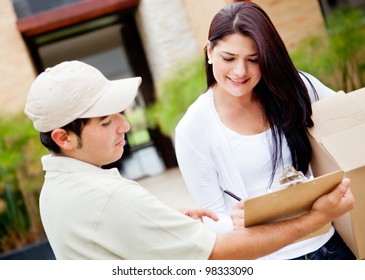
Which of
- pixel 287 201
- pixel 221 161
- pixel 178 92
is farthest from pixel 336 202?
pixel 178 92

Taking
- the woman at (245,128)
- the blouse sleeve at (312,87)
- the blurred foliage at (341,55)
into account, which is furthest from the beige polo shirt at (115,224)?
the blurred foliage at (341,55)

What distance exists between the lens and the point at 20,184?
4426 mm

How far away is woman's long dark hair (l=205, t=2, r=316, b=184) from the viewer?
1231 millimetres

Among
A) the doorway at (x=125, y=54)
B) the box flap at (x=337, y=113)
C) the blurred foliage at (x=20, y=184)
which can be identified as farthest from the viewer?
the doorway at (x=125, y=54)

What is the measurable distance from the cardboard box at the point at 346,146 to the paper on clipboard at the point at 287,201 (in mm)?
114

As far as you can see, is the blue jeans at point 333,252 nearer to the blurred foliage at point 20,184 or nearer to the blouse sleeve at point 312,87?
the blouse sleeve at point 312,87

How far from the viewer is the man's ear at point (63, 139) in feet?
3.17

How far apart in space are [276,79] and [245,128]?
0.15 meters

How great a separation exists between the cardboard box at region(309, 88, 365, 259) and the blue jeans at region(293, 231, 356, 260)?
21mm

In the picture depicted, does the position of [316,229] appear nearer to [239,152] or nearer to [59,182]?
[239,152]

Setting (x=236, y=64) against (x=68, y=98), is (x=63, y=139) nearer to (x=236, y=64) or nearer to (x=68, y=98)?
(x=68, y=98)

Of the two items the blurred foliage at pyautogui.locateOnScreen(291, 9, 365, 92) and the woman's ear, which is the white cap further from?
the blurred foliage at pyautogui.locateOnScreen(291, 9, 365, 92)

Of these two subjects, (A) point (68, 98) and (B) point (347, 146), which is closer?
(A) point (68, 98)

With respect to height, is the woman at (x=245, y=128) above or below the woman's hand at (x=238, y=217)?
above
